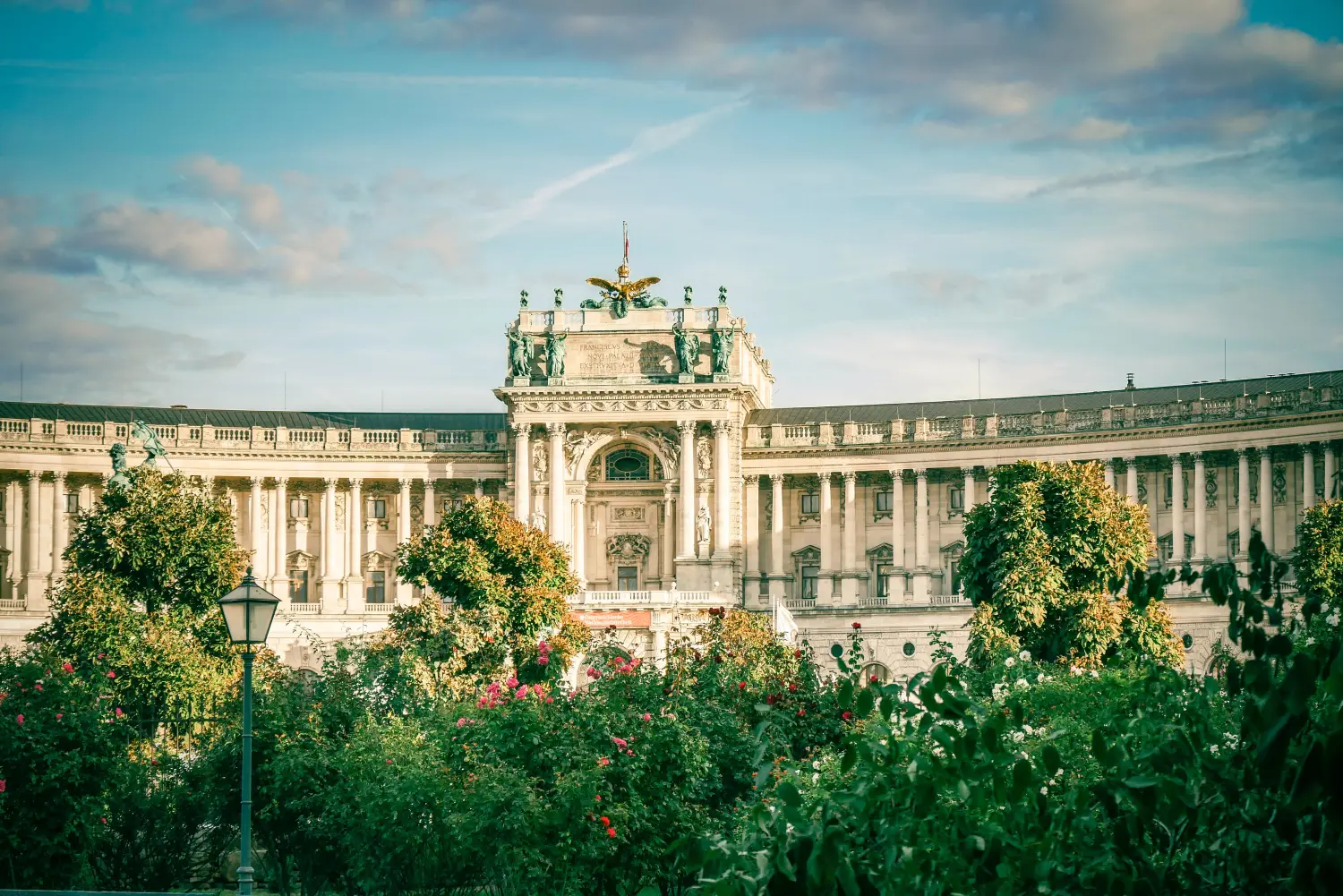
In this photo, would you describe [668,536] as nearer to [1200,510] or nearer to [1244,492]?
[1200,510]

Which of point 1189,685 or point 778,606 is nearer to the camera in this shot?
point 1189,685

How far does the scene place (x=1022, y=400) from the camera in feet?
381

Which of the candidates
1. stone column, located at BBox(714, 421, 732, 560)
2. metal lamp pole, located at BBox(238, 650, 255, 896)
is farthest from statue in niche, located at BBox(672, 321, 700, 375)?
metal lamp pole, located at BBox(238, 650, 255, 896)

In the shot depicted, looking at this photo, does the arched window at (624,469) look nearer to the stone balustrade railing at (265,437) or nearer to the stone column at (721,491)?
the stone column at (721,491)

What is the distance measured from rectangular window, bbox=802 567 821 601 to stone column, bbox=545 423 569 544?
16.2m

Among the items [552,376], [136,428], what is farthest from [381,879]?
[552,376]

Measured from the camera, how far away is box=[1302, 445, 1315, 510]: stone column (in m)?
101

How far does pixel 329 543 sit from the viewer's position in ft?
376

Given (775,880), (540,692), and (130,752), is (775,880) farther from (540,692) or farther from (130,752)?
(130,752)

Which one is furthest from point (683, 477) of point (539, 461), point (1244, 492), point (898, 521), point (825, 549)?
point (1244, 492)

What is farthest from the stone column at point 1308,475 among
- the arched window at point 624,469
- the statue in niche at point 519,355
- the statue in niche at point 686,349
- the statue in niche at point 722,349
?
the statue in niche at point 519,355

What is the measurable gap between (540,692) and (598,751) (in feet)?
13.3

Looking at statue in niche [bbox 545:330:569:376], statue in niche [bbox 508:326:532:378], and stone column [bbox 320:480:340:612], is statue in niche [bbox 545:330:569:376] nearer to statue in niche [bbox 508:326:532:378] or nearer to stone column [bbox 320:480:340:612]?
statue in niche [bbox 508:326:532:378]

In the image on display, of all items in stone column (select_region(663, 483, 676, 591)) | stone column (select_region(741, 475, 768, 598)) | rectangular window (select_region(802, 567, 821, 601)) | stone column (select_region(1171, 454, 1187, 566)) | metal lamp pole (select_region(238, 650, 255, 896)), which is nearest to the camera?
metal lamp pole (select_region(238, 650, 255, 896))
